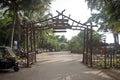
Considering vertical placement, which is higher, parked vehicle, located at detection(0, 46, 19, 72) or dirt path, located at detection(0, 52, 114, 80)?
parked vehicle, located at detection(0, 46, 19, 72)

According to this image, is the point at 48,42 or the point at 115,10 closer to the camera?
the point at 115,10

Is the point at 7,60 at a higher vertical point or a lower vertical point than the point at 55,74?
higher

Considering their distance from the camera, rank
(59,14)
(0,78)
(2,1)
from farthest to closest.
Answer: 1. (2,1)
2. (59,14)
3. (0,78)

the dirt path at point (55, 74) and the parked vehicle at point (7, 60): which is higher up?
the parked vehicle at point (7, 60)

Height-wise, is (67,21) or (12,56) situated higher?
(67,21)

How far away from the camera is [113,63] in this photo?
24266 mm

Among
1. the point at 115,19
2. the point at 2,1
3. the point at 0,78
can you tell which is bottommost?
the point at 0,78

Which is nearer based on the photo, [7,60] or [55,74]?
[55,74]

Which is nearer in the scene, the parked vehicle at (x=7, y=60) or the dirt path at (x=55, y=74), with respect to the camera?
the dirt path at (x=55, y=74)

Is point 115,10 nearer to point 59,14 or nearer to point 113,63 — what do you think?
point 113,63

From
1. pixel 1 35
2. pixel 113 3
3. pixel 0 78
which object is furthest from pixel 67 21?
pixel 1 35

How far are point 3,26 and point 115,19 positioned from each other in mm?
45008

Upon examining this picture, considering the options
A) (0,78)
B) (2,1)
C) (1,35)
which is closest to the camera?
(0,78)

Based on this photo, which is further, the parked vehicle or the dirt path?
the parked vehicle
